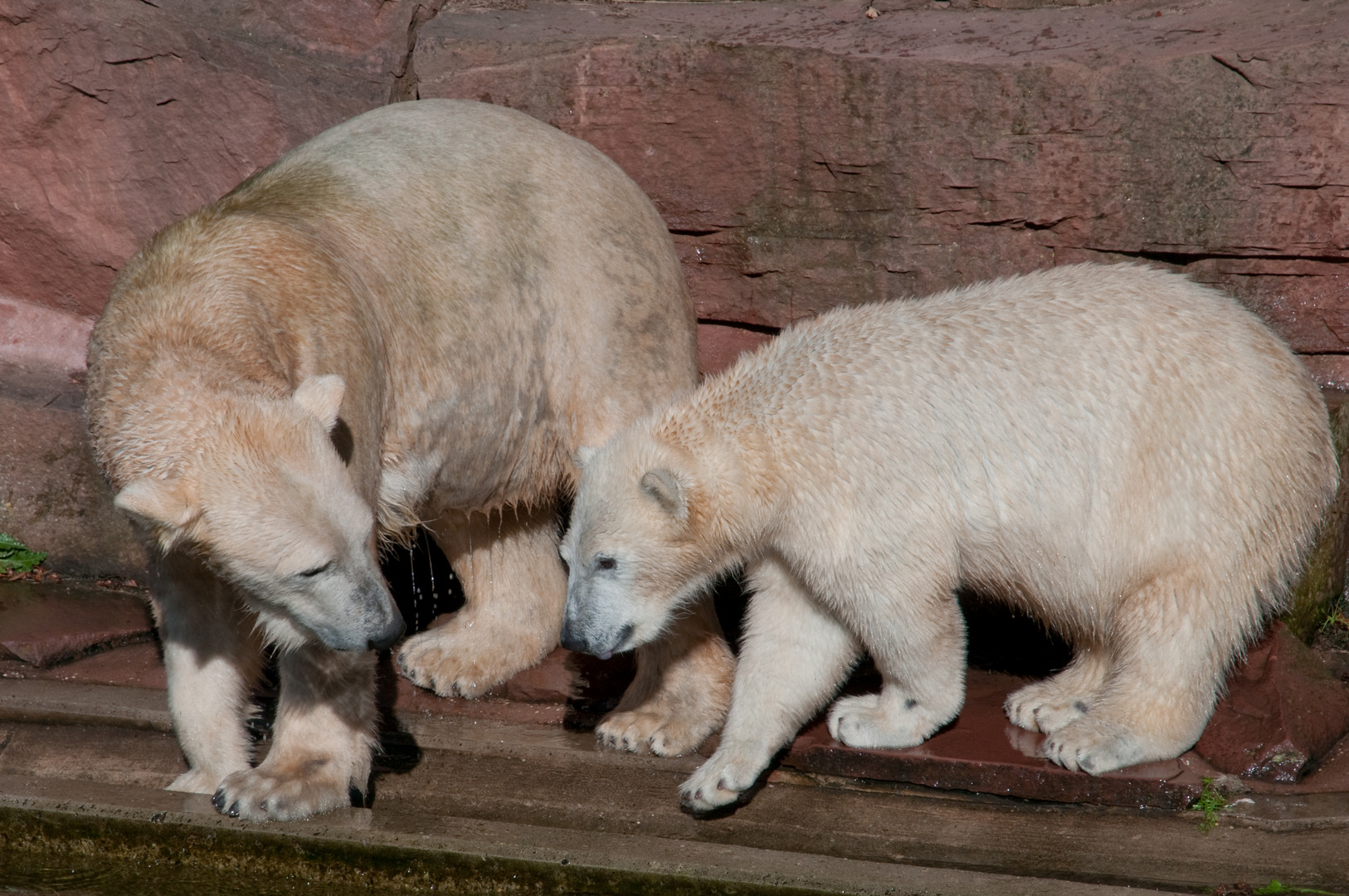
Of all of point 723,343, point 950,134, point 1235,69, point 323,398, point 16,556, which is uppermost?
point 1235,69

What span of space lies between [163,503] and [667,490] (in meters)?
1.26

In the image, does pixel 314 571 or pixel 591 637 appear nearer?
pixel 314 571

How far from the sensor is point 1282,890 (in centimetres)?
313

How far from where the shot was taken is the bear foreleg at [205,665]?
358 centimetres

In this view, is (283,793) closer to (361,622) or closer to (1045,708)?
(361,622)

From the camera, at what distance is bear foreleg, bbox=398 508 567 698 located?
14.9 ft

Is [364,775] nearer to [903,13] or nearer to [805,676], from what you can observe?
[805,676]

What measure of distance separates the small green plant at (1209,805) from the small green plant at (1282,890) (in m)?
0.30

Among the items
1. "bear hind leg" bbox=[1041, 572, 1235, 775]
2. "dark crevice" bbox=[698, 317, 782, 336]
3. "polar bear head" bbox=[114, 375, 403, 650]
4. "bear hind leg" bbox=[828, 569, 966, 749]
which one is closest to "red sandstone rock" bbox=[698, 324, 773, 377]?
"dark crevice" bbox=[698, 317, 782, 336]

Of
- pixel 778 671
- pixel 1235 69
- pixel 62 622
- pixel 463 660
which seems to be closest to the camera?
pixel 778 671

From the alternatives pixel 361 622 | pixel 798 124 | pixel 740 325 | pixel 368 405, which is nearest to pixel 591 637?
pixel 361 622

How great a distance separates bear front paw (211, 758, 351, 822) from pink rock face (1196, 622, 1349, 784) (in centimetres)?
241

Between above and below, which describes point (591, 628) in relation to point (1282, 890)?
above

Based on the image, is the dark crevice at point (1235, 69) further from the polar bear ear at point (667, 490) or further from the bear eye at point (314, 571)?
the bear eye at point (314, 571)
